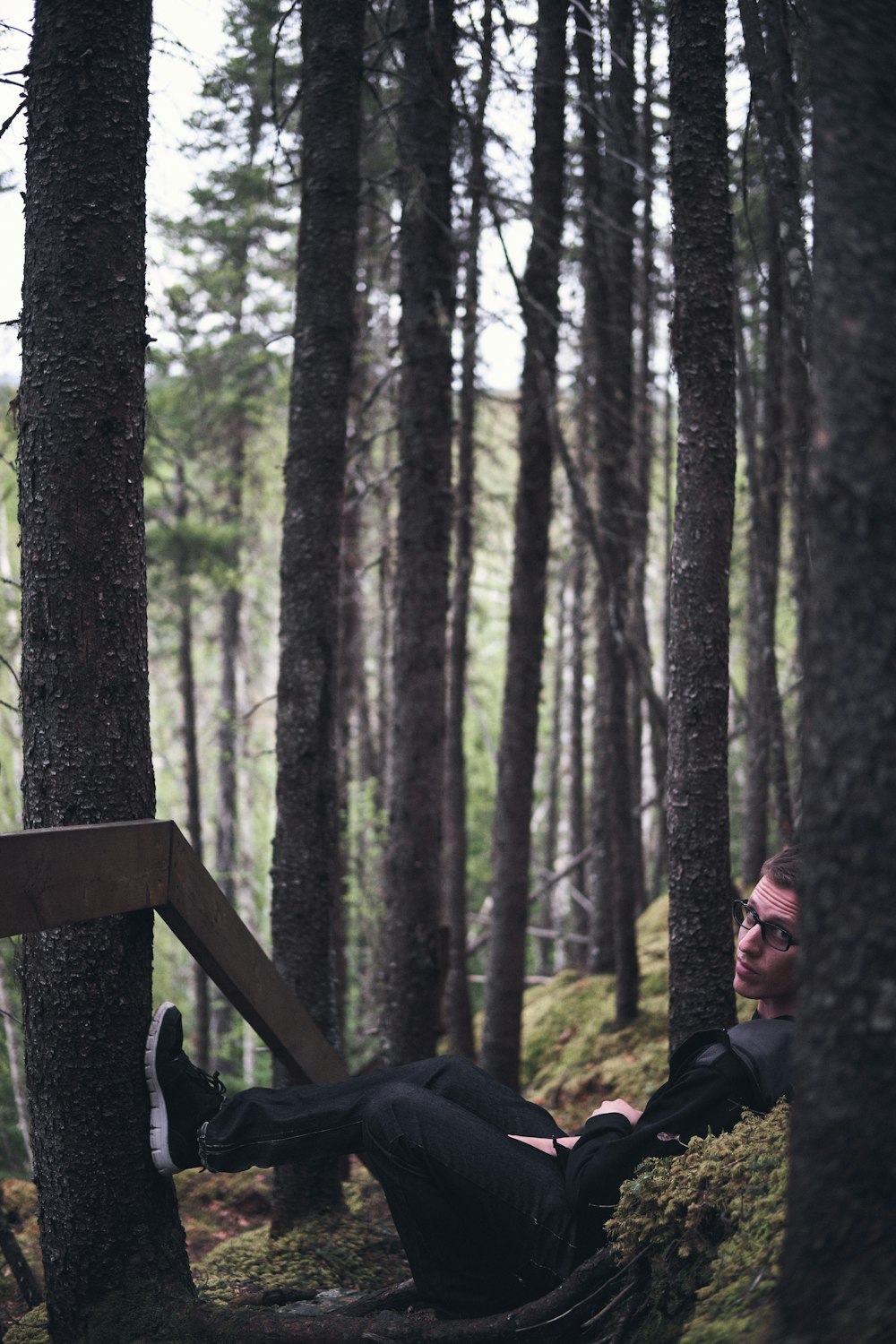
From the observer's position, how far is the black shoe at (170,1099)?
3.49 metres

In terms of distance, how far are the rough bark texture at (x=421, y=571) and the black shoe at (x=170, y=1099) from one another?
11.1 feet

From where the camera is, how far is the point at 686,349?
432 cm

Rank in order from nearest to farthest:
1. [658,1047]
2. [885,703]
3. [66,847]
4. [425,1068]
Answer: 1. [885,703]
2. [66,847]
3. [425,1068]
4. [658,1047]

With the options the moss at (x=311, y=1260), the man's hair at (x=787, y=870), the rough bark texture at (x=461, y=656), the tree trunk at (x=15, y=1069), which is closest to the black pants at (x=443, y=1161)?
the moss at (x=311, y=1260)

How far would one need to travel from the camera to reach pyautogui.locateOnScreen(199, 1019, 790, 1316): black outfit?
10.6 ft

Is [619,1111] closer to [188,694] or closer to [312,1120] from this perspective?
[312,1120]

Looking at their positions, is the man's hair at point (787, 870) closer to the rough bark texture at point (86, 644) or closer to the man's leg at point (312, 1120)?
the man's leg at point (312, 1120)

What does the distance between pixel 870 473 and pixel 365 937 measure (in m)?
16.0

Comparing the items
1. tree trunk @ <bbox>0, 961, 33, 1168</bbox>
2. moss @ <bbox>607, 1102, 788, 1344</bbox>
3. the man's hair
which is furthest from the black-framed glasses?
tree trunk @ <bbox>0, 961, 33, 1168</bbox>

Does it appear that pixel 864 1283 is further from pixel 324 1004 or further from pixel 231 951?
pixel 324 1004

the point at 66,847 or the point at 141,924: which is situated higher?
the point at 66,847

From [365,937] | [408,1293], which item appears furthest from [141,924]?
[365,937]

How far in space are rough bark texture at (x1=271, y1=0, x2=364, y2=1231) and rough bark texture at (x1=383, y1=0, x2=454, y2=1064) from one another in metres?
1.13

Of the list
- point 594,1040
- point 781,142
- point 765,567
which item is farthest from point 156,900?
point 594,1040
